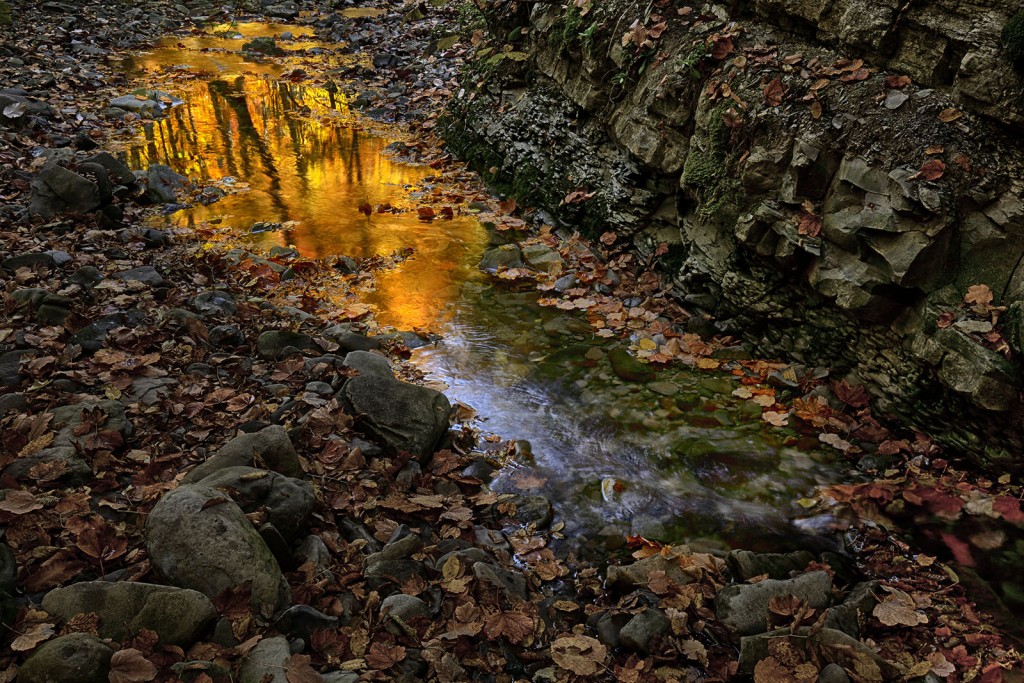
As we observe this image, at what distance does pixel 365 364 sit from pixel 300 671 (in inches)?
115

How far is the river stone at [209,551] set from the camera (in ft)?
9.32

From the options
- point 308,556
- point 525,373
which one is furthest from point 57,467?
point 525,373

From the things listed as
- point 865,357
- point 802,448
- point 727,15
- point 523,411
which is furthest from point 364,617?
point 727,15

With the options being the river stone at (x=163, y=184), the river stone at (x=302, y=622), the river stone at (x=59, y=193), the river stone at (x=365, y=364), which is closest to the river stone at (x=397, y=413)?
the river stone at (x=365, y=364)

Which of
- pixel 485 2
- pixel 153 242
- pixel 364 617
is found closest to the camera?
pixel 364 617

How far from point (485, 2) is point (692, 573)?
9.43 meters

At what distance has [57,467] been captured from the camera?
342 centimetres

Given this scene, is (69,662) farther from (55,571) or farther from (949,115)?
(949,115)

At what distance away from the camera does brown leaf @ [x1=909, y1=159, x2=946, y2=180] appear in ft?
14.4

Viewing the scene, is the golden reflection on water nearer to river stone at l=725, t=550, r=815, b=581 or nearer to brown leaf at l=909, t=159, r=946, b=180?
river stone at l=725, t=550, r=815, b=581

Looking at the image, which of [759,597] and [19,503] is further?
[759,597]

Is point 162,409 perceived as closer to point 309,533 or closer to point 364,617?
point 309,533

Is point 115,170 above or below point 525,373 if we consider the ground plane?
above

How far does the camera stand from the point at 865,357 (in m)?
5.11
